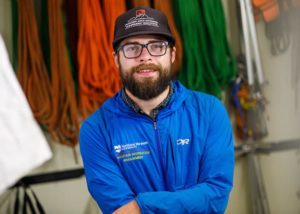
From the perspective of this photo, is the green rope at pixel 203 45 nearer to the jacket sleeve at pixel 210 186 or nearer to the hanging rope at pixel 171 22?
the hanging rope at pixel 171 22

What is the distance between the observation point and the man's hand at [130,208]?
4.06 ft

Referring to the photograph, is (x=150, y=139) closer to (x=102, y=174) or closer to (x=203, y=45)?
(x=102, y=174)

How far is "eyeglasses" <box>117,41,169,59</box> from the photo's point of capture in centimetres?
134

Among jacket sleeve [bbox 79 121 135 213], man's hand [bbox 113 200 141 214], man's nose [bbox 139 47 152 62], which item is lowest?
man's hand [bbox 113 200 141 214]

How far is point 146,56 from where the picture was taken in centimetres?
133

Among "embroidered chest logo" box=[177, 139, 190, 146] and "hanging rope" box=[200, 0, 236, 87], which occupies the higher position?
"hanging rope" box=[200, 0, 236, 87]

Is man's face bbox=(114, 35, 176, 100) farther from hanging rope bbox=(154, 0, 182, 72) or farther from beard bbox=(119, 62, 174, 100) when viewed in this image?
hanging rope bbox=(154, 0, 182, 72)

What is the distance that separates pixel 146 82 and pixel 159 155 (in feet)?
0.88

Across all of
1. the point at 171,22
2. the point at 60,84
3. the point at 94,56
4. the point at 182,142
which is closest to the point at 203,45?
the point at 171,22

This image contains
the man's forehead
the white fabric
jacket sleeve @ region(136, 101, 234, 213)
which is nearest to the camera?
the white fabric

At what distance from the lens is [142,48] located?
52.6 inches

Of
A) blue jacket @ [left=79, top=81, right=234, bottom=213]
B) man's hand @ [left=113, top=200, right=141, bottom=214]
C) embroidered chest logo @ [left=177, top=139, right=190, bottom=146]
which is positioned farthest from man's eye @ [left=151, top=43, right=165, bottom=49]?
man's hand @ [left=113, top=200, right=141, bottom=214]

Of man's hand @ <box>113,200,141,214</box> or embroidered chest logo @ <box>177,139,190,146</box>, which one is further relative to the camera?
embroidered chest logo @ <box>177,139,190,146</box>

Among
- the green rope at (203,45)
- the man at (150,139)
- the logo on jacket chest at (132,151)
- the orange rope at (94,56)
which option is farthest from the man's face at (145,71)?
the green rope at (203,45)
